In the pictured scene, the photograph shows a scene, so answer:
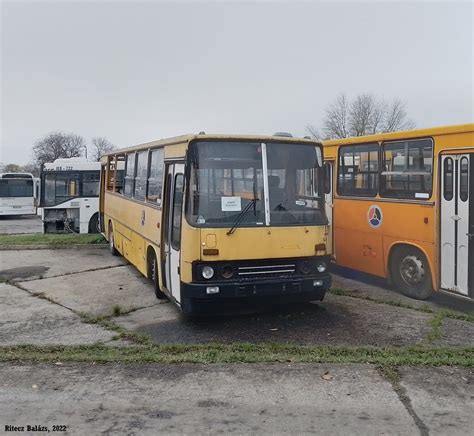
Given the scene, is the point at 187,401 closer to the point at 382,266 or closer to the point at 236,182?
the point at 236,182

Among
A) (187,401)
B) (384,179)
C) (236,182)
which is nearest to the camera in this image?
(187,401)

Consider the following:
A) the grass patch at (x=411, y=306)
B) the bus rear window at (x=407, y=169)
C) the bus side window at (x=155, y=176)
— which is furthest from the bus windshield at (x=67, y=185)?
the bus rear window at (x=407, y=169)

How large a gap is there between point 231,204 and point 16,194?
91.2 feet

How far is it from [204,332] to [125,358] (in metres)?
1.36

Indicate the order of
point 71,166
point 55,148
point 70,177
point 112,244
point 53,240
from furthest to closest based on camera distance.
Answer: point 55,148, point 71,166, point 70,177, point 53,240, point 112,244

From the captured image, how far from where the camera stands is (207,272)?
21.2ft

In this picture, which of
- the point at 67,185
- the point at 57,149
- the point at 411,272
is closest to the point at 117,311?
the point at 411,272

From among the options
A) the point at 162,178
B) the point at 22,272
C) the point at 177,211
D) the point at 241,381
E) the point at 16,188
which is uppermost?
the point at 16,188

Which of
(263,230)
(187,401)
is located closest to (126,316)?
(263,230)

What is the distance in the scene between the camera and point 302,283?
683 centimetres

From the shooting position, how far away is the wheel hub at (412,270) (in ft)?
27.8

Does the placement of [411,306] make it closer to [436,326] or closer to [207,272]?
[436,326]

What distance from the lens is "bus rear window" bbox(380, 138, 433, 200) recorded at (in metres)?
8.20

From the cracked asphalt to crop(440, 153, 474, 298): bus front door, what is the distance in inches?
25.4
